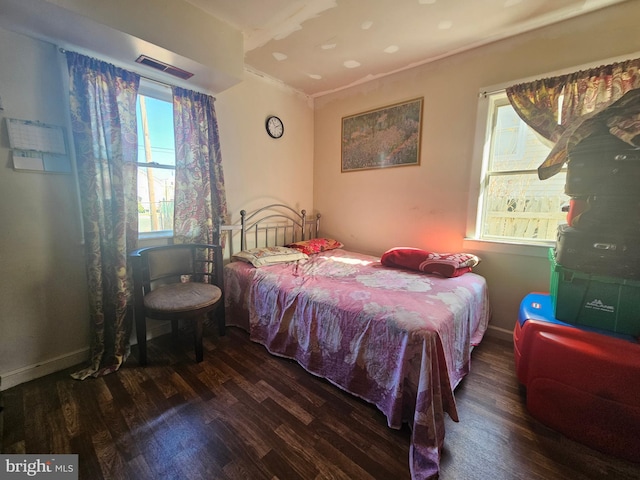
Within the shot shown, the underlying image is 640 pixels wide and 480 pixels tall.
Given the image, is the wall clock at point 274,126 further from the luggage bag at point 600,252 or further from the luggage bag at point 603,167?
the luggage bag at point 600,252

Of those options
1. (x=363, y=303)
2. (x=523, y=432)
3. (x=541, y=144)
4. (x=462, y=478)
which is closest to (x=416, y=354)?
(x=363, y=303)

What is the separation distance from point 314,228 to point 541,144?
2.54 metres

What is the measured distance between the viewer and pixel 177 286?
6.86 feet

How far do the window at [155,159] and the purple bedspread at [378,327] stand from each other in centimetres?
80

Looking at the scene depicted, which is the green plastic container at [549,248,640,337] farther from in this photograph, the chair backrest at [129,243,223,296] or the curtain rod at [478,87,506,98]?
the chair backrest at [129,243,223,296]

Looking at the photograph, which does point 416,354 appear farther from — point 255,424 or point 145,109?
point 145,109

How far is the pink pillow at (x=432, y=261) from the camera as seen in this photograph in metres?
2.10

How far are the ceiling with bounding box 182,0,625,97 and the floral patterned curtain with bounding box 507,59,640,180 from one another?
0.45m

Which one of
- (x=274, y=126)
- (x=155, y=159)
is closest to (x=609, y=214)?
(x=274, y=126)

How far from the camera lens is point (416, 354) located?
1263mm

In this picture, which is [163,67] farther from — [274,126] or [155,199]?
[274,126]

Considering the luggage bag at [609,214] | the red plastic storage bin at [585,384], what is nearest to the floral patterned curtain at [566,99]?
the luggage bag at [609,214]

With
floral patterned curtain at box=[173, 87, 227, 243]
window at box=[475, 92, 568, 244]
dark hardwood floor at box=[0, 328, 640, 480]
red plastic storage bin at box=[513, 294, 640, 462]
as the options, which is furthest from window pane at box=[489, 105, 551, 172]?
floral patterned curtain at box=[173, 87, 227, 243]

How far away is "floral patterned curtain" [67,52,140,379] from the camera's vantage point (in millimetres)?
1714
